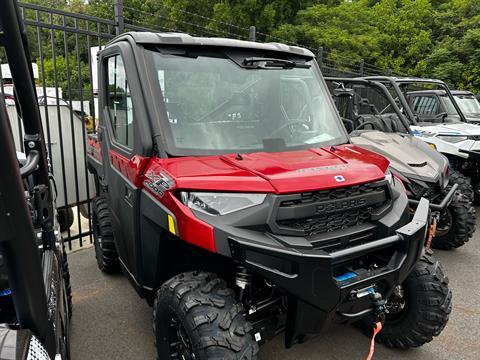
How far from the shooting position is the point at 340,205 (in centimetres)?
224

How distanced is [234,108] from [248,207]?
0.95 m

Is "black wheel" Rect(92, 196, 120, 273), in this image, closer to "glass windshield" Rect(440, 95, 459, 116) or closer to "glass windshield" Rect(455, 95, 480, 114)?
"glass windshield" Rect(440, 95, 459, 116)

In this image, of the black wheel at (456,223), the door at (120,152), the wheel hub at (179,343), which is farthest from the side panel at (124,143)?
the black wheel at (456,223)

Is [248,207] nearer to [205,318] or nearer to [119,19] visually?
[205,318]

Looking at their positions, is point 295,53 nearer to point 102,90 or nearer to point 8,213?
point 102,90

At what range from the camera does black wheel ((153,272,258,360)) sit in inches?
76.6

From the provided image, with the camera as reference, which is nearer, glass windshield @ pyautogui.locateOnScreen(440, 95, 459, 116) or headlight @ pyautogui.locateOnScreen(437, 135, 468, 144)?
headlight @ pyautogui.locateOnScreen(437, 135, 468, 144)

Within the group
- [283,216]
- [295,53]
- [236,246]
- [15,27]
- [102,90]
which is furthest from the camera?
[102,90]

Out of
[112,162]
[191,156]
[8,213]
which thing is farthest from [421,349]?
[8,213]

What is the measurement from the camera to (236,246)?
1.94 meters

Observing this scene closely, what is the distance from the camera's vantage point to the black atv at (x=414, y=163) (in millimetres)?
4152

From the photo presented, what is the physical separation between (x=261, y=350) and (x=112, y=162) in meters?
1.87

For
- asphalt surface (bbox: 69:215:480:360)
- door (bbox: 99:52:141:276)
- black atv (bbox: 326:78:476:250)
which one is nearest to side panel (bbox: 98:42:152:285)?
door (bbox: 99:52:141:276)

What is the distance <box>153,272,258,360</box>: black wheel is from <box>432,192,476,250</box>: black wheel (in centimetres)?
371
